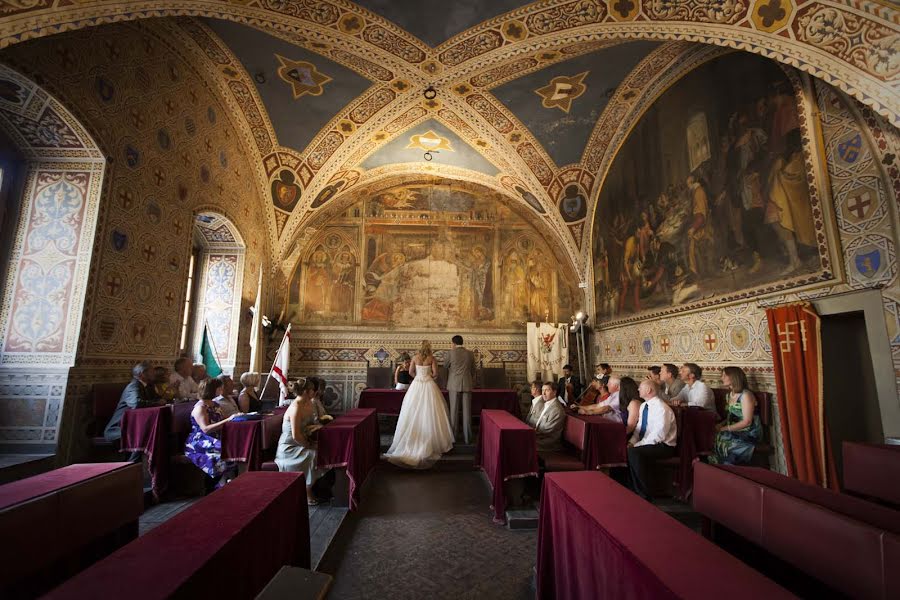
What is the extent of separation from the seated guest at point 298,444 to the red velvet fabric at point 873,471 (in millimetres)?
5087

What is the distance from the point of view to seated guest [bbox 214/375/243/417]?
208 inches

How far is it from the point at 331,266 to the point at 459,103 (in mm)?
6205

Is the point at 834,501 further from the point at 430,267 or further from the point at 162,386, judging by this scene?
the point at 430,267

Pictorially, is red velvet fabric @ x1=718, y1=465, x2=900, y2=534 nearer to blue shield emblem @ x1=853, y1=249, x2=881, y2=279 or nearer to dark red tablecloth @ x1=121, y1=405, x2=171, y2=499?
blue shield emblem @ x1=853, y1=249, x2=881, y2=279

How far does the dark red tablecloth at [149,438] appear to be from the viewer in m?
4.88

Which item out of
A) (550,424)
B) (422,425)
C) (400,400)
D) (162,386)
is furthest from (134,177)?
(550,424)

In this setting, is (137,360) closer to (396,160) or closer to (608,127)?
(396,160)

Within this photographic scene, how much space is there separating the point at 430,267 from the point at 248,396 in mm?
7529

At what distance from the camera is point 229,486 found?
2682 mm

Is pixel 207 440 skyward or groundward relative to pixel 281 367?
groundward

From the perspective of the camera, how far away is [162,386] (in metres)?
5.96

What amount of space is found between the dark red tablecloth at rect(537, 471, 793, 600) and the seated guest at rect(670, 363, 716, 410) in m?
3.78

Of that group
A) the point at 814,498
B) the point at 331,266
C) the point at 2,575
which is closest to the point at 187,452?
the point at 2,575

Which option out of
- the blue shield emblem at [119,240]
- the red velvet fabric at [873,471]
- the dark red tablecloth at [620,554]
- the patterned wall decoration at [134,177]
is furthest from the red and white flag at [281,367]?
the red velvet fabric at [873,471]
